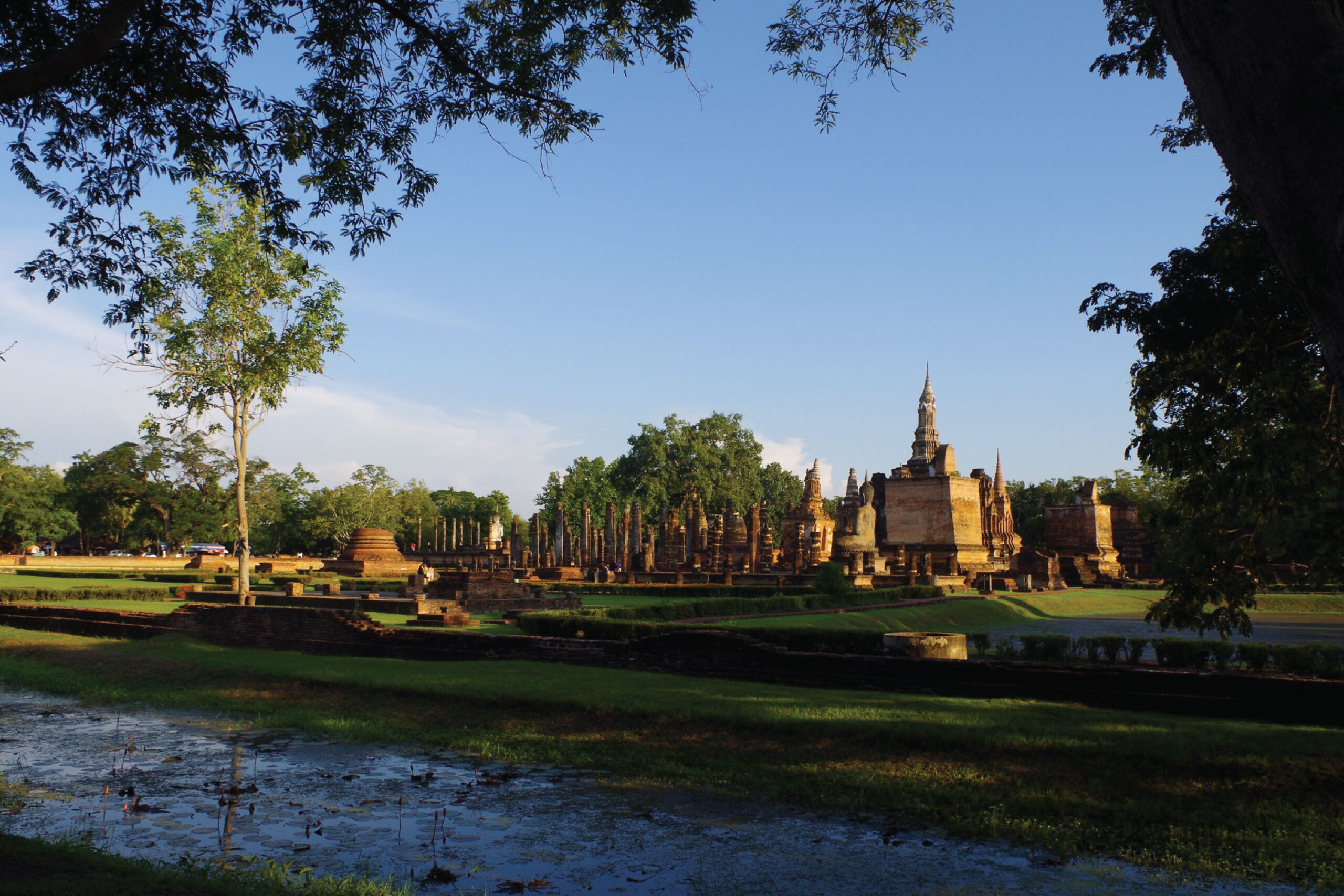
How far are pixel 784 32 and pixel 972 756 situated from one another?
6.98 meters

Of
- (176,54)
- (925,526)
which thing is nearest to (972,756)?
(176,54)

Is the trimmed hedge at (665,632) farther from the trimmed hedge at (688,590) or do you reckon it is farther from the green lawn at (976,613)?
the trimmed hedge at (688,590)

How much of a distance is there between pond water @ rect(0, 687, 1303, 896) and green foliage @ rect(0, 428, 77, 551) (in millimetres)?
50948

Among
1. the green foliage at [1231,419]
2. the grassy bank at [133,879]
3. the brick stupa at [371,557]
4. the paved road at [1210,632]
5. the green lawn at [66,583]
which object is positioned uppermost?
the green foliage at [1231,419]

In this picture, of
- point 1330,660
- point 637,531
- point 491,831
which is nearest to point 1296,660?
point 1330,660

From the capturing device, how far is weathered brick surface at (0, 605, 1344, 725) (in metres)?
9.80

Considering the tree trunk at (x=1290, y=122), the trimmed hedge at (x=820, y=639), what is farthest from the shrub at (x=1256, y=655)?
the tree trunk at (x=1290, y=122)

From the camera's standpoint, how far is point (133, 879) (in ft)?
15.8

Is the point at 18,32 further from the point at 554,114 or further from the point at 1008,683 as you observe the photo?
the point at 1008,683

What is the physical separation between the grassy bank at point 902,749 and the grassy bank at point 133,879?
11.5 ft

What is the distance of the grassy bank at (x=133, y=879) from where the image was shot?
4.59m

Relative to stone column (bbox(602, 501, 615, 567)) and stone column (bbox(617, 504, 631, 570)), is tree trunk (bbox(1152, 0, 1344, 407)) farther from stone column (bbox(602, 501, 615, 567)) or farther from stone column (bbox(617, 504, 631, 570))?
stone column (bbox(602, 501, 615, 567))

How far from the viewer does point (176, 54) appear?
330 inches

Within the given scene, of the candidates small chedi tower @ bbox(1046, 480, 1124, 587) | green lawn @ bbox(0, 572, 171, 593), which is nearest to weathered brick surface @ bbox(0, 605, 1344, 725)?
green lawn @ bbox(0, 572, 171, 593)
